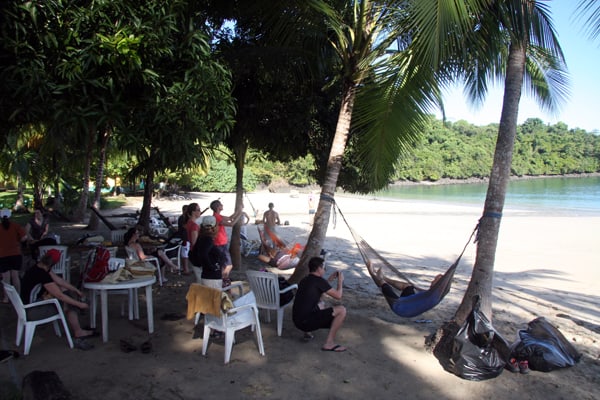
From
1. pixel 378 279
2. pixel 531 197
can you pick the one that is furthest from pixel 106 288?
→ pixel 531 197

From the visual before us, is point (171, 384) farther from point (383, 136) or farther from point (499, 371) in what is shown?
point (383, 136)

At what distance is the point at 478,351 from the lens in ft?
12.6

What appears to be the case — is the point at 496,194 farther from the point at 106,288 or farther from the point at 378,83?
the point at 106,288

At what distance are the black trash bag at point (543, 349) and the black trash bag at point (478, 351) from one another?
29cm

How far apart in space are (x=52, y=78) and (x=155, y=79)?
0.88m

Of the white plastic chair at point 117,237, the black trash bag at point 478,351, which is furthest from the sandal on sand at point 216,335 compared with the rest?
the white plastic chair at point 117,237

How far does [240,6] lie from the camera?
608 cm

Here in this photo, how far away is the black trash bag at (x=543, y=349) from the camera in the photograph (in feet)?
13.1

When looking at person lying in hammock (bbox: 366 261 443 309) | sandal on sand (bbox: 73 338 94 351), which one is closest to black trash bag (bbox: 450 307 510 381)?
person lying in hammock (bbox: 366 261 443 309)

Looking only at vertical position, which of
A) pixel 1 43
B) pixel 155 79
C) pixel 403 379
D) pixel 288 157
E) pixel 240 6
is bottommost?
pixel 403 379

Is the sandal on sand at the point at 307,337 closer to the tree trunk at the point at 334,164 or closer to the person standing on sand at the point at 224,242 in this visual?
the person standing on sand at the point at 224,242

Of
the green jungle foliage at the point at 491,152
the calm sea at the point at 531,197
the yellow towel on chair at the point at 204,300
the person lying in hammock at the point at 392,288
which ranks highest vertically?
the green jungle foliage at the point at 491,152

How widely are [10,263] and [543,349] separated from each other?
6150 mm

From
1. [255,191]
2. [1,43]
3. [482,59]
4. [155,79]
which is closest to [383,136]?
[482,59]
